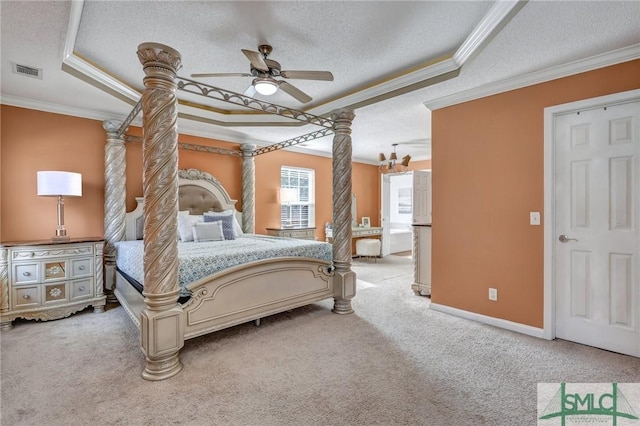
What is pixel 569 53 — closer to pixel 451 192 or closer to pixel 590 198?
pixel 590 198

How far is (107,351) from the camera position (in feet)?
8.68

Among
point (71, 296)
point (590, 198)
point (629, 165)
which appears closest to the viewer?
point (629, 165)

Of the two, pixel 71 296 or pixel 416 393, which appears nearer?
pixel 416 393

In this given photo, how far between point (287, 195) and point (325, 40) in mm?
3679

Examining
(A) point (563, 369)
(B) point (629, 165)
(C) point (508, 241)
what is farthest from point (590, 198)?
(A) point (563, 369)

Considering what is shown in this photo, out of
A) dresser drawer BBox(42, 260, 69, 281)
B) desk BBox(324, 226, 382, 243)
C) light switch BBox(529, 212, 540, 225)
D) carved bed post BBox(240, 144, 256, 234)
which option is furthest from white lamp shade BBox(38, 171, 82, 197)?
light switch BBox(529, 212, 540, 225)

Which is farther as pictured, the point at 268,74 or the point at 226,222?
the point at 226,222

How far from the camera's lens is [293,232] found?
592cm

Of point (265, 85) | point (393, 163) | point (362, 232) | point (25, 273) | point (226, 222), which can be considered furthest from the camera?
point (362, 232)

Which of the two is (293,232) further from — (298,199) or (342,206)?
(342,206)

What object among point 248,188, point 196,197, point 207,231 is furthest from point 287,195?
point 207,231

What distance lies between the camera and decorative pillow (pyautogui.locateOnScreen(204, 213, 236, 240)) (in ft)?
14.1

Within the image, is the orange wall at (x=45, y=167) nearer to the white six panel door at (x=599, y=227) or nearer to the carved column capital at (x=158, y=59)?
the carved column capital at (x=158, y=59)

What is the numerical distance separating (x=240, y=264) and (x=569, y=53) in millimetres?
3399
